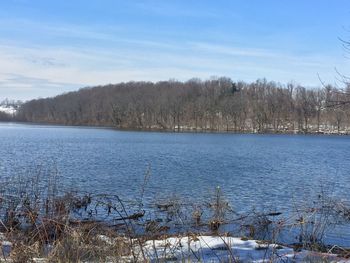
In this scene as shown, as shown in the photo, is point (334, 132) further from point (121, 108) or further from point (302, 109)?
point (121, 108)

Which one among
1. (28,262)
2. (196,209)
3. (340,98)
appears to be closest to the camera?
(28,262)

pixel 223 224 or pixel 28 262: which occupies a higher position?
pixel 28 262

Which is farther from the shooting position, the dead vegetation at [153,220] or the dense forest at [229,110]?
the dense forest at [229,110]

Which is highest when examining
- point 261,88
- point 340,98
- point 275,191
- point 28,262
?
point 261,88

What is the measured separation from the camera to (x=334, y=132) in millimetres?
136875

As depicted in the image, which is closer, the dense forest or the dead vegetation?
the dead vegetation

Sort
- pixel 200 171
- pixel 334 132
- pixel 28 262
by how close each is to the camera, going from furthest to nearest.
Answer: pixel 334 132 → pixel 200 171 → pixel 28 262

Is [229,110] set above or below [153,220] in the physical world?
above

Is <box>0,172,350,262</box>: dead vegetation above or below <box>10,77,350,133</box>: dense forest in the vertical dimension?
below

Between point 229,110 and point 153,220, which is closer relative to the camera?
point 153,220

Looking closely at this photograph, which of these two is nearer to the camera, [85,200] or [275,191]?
[85,200]

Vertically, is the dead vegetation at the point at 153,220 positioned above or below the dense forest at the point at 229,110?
below

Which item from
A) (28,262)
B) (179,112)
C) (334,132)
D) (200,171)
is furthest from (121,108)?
(28,262)

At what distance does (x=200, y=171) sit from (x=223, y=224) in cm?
1943
